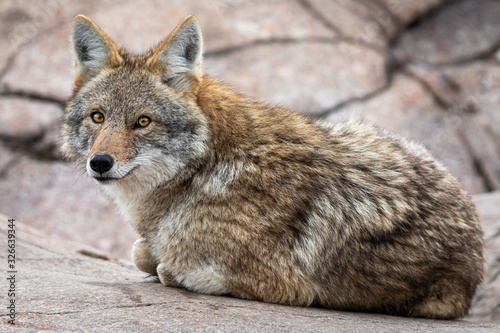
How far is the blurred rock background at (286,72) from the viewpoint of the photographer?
30.8 ft

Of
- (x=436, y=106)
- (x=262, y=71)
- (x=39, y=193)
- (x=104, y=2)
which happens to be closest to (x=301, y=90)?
(x=262, y=71)

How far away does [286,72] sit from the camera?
34.8 feet

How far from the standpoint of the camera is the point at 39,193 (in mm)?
9273

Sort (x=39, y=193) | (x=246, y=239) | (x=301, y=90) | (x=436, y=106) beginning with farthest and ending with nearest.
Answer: (x=436, y=106) < (x=301, y=90) < (x=39, y=193) < (x=246, y=239)

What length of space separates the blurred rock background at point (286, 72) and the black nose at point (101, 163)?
507 cm

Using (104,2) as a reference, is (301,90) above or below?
below

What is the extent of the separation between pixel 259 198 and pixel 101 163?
1.03 m

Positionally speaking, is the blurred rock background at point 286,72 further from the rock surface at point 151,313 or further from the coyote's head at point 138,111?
the rock surface at point 151,313

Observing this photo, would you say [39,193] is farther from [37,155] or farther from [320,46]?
[320,46]

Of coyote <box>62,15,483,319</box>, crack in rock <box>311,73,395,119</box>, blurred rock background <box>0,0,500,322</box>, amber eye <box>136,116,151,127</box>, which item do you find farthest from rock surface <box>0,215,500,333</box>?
crack in rock <box>311,73,395,119</box>

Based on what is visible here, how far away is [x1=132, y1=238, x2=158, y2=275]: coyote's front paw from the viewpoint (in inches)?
182

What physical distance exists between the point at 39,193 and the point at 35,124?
3.47 ft

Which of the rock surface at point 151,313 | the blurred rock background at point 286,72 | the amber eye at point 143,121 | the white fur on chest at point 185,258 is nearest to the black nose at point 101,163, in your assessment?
the amber eye at point 143,121

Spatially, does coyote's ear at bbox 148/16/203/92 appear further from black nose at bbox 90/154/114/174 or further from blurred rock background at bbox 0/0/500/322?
blurred rock background at bbox 0/0/500/322
